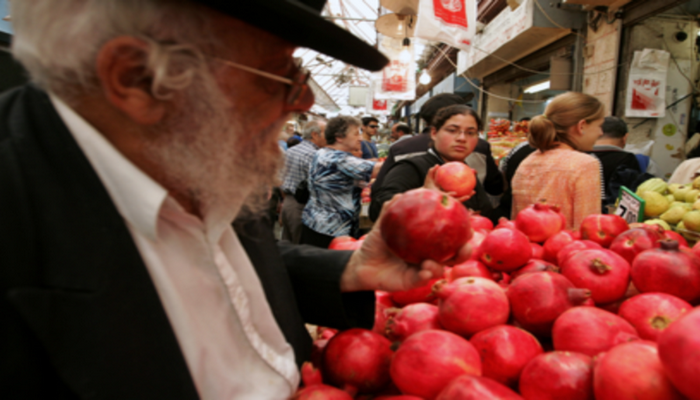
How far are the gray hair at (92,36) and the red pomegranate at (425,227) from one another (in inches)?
25.9

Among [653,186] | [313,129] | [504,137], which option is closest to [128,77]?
[653,186]

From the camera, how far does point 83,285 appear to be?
2.17ft

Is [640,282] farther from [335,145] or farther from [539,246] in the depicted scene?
[335,145]

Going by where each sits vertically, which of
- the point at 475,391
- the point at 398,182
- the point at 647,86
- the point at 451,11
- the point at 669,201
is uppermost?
the point at 451,11

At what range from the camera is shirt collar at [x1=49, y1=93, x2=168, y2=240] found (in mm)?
745

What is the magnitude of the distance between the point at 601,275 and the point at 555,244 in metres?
0.52

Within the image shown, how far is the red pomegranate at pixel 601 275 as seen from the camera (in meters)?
1.37

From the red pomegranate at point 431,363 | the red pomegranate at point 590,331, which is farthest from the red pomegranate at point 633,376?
the red pomegranate at point 431,363

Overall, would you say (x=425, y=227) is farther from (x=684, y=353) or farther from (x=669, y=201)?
(x=669, y=201)

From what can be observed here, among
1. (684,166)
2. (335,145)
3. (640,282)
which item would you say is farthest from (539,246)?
(684,166)

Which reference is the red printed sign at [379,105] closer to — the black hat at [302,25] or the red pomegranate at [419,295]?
the red pomegranate at [419,295]

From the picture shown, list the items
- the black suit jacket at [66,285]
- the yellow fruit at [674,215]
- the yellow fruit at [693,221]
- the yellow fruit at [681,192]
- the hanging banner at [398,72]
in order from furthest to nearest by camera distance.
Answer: the hanging banner at [398,72] < the yellow fruit at [681,192] < the yellow fruit at [674,215] < the yellow fruit at [693,221] < the black suit jacket at [66,285]

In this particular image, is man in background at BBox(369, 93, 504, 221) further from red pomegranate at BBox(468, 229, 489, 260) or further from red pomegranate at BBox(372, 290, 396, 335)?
red pomegranate at BBox(372, 290, 396, 335)

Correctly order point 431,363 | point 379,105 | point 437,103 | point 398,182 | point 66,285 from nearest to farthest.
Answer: point 66,285, point 431,363, point 398,182, point 437,103, point 379,105
